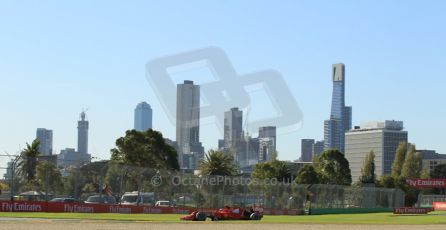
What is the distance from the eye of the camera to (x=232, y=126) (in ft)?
395

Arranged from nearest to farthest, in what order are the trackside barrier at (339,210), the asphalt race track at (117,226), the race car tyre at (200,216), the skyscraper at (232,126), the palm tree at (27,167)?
the asphalt race track at (117,226) < the race car tyre at (200,216) < the palm tree at (27,167) < the trackside barrier at (339,210) < the skyscraper at (232,126)

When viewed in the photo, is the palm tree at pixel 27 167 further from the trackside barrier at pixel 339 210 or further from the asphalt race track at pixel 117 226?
the trackside barrier at pixel 339 210

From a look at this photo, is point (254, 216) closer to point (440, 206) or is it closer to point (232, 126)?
point (440, 206)

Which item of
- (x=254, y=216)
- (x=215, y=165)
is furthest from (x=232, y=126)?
(x=254, y=216)

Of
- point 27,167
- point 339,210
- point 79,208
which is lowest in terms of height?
point 339,210

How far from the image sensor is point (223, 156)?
354 ft

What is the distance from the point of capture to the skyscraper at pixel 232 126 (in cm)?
10045

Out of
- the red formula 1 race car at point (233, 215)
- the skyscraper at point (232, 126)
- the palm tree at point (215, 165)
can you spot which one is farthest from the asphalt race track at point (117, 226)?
the palm tree at point (215, 165)

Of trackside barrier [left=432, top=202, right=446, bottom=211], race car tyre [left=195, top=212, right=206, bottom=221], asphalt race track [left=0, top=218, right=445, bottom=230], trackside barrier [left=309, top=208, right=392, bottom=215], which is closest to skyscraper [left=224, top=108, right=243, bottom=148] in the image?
trackside barrier [left=309, top=208, right=392, bottom=215]

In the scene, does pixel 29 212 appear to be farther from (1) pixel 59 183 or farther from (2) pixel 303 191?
(2) pixel 303 191

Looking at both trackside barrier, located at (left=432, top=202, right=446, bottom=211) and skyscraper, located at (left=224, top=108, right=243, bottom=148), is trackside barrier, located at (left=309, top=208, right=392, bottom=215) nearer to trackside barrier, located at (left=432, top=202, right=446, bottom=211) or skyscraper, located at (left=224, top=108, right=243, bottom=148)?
skyscraper, located at (left=224, top=108, right=243, bottom=148)

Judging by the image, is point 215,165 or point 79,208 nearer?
point 79,208

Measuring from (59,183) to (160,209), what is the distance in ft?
34.8

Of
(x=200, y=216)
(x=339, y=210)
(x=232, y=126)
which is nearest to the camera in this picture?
(x=200, y=216)
